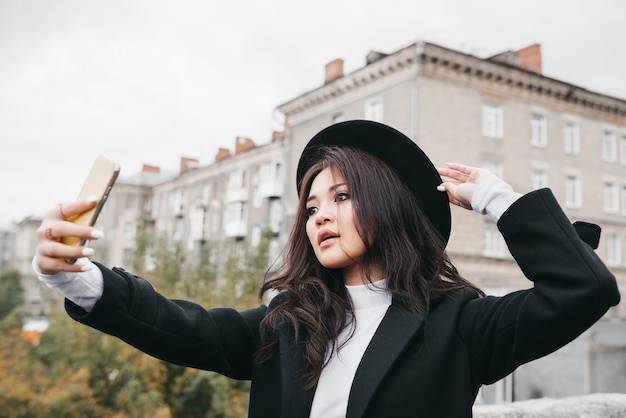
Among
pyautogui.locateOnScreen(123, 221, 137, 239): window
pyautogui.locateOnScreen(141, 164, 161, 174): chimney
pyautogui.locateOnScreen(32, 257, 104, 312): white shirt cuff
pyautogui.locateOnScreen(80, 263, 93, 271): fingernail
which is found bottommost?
pyautogui.locateOnScreen(32, 257, 104, 312): white shirt cuff

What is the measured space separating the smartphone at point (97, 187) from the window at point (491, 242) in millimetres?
22830

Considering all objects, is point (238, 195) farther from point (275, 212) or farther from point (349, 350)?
point (349, 350)

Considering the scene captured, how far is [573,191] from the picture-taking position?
2678 cm

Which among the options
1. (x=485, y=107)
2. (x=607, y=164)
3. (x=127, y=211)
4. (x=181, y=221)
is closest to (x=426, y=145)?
(x=485, y=107)

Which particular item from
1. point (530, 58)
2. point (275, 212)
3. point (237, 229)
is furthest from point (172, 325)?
point (237, 229)

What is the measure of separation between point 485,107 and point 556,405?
21.7m

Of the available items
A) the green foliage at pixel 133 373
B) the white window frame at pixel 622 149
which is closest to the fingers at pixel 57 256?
the green foliage at pixel 133 373

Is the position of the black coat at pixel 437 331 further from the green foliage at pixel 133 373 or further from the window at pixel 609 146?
the window at pixel 609 146

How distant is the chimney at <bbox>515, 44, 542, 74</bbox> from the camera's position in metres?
25.7

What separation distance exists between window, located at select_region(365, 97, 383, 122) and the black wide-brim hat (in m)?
21.5

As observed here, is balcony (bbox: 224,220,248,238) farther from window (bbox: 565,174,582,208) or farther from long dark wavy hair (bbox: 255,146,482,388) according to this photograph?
long dark wavy hair (bbox: 255,146,482,388)

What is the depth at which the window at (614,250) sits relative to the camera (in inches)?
1102

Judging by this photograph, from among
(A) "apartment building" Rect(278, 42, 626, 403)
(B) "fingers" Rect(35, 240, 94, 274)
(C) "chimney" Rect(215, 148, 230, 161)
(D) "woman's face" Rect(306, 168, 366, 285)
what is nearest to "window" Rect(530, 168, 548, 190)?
(A) "apartment building" Rect(278, 42, 626, 403)

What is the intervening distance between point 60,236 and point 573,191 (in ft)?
91.8
